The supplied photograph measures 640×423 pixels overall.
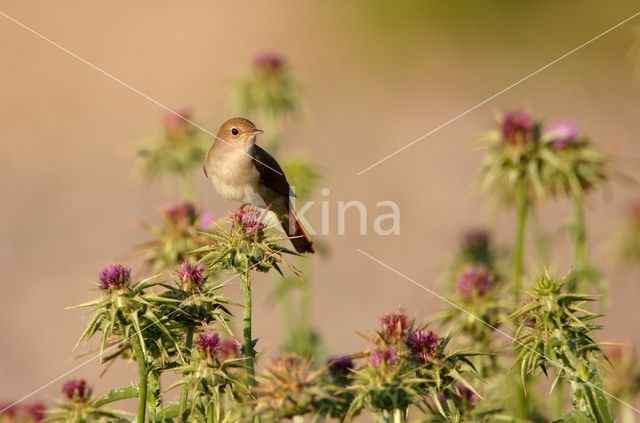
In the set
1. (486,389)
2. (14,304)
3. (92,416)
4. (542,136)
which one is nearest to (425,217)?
(14,304)

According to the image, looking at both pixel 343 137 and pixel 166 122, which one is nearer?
pixel 166 122

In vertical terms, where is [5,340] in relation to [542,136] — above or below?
below

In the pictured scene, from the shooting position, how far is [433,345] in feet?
15.3

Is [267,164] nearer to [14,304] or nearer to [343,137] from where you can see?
[14,304]

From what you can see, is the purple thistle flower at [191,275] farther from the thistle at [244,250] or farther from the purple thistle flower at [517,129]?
the purple thistle flower at [517,129]

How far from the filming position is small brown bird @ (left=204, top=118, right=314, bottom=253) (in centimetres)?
757

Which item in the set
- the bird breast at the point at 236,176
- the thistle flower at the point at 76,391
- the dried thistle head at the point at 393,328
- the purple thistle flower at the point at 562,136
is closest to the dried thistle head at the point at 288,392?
the dried thistle head at the point at 393,328

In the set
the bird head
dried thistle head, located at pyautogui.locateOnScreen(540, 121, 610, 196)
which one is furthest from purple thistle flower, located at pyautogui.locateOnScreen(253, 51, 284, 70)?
dried thistle head, located at pyautogui.locateOnScreen(540, 121, 610, 196)

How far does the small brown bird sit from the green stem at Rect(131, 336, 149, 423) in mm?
3030

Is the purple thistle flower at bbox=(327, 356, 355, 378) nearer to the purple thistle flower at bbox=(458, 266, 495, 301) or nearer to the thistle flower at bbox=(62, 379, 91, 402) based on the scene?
the thistle flower at bbox=(62, 379, 91, 402)

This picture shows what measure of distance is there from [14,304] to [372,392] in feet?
33.2

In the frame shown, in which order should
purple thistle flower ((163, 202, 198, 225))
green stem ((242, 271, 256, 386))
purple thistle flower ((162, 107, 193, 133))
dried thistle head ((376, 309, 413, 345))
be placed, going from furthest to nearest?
1. purple thistle flower ((162, 107, 193, 133))
2. purple thistle flower ((163, 202, 198, 225))
3. dried thistle head ((376, 309, 413, 345))
4. green stem ((242, 271, 256, 386))

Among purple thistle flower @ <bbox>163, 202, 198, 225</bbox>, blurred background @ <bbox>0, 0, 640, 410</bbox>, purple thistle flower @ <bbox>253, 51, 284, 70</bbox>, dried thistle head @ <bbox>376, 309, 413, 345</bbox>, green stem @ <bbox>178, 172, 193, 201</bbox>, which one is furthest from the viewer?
blurred background @ <bbox>0, 0, 640, 410</bbox>

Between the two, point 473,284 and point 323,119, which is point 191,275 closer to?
point 473,284
